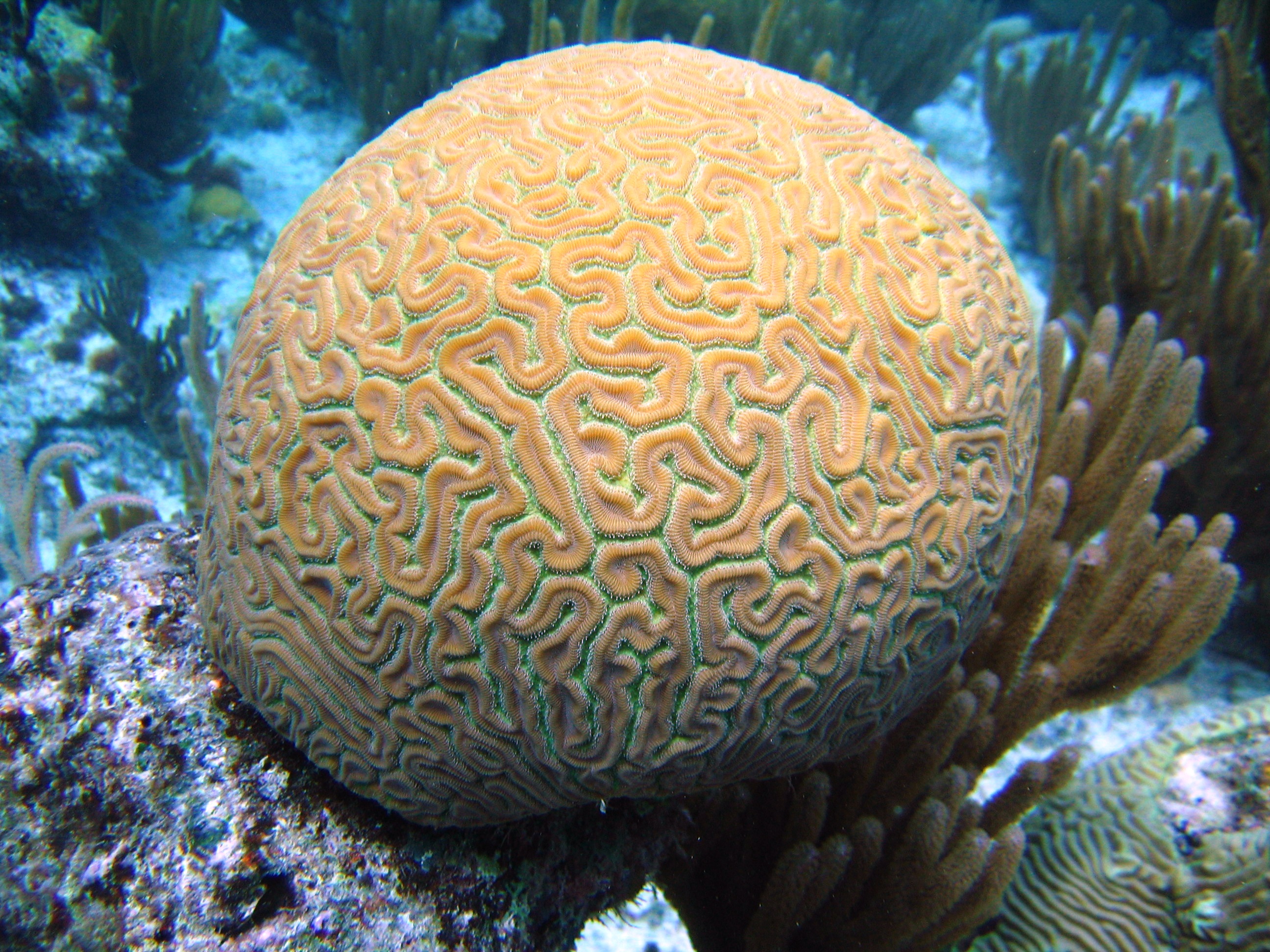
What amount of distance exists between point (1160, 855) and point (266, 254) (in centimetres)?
807

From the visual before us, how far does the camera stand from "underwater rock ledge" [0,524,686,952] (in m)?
1.95

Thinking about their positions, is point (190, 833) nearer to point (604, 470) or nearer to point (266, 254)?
point (604, 470)

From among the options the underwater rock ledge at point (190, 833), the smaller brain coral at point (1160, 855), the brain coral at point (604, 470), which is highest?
the brain coral at point (604, 470)

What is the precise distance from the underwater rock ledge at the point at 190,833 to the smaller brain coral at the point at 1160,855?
1804 millimetres

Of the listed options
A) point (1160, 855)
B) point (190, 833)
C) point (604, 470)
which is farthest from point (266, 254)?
point (1160, 855)

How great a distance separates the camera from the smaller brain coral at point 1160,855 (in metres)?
2.59

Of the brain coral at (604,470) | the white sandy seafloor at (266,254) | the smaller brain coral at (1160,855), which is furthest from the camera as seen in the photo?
the white sandy seafloor at (266,254)

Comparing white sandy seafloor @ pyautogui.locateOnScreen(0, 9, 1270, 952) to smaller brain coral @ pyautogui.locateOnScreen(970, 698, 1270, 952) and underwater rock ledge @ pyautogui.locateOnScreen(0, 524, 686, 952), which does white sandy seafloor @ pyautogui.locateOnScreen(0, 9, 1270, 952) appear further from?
underwater rock ledge @ pyautogui.locateOnScreen(0, 524, 686, 952)

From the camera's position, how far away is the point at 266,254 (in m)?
7.04

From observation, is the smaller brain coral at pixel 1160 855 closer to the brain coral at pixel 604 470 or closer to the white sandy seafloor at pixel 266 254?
the white sandy seafloor at pixel 266 254

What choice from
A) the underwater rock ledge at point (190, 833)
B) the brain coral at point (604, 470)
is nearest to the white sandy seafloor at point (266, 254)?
the underwater rock ledge at point (190, 833)

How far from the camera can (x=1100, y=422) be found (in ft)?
11.1

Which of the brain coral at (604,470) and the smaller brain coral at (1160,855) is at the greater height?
the brain coral at (604,470)

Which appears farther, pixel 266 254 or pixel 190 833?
pixel 266 254
